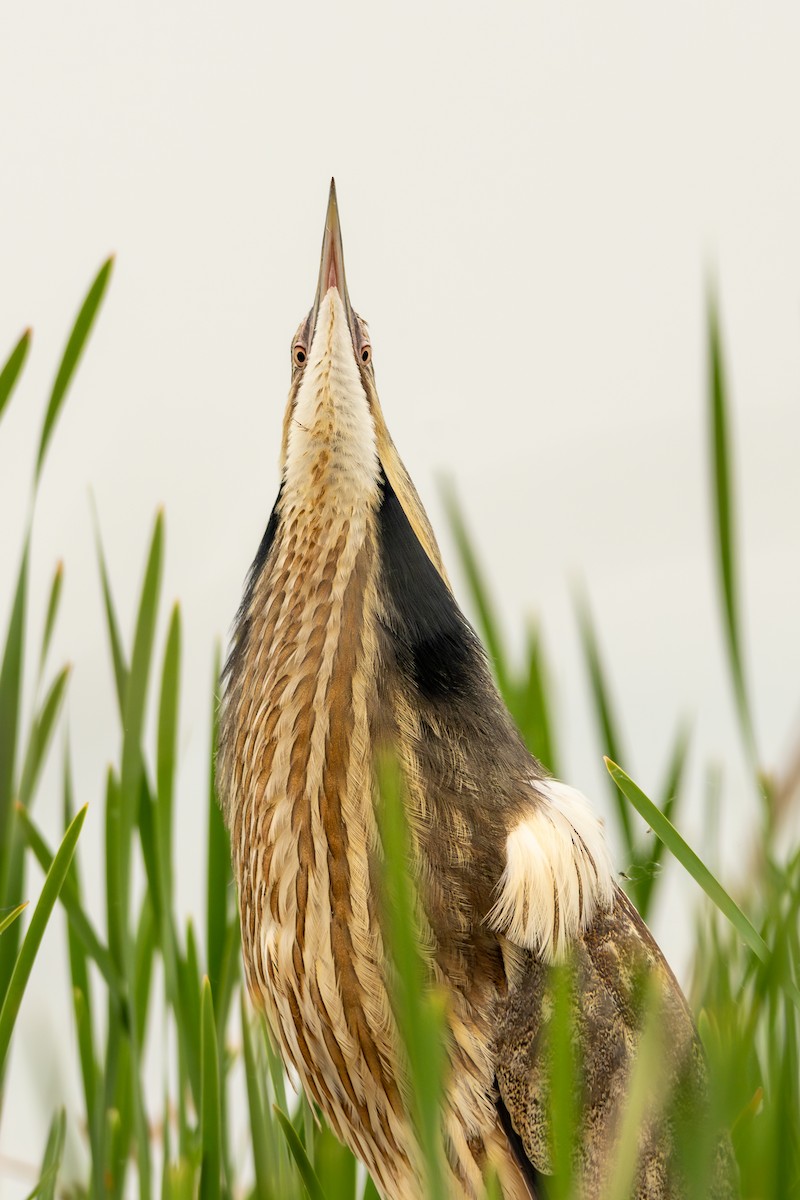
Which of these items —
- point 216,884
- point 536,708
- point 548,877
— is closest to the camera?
point 548,877

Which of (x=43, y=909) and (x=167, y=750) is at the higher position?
(x=167, y=750)

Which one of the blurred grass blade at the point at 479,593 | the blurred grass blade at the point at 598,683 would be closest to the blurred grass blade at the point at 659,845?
the blurred grass blade at the point at 598,683

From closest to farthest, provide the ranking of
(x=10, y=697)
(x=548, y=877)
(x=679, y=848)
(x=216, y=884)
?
(x=679, y=848), (x=548, y=877), (x=10, y=697), (x=216, y=884)

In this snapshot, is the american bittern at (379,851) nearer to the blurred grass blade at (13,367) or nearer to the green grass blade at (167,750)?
the green grass blade at (167,750)

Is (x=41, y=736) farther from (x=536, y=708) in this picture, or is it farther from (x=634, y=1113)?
(x=634, y=1113)

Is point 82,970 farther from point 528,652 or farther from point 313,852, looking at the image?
point 528,652

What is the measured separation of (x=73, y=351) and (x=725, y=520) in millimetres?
469

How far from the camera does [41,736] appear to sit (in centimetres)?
98

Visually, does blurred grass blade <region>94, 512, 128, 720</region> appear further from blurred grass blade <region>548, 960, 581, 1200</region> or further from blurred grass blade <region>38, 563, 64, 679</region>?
blurred grass blade <region>548, 960, 581, 1200</region>

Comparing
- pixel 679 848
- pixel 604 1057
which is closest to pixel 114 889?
pixel 604 1057

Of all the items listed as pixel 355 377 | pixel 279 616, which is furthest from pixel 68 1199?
pixel 355 377

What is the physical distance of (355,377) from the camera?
88 cm

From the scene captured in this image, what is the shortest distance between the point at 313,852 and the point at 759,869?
0.30 m

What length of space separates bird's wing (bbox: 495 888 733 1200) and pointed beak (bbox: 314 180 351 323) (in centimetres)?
→ 46
